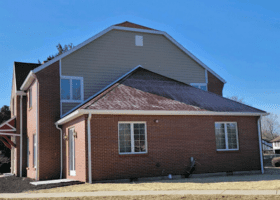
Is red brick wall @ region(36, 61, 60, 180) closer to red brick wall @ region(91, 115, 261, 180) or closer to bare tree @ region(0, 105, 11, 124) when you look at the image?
red brick wall @ region(91, 115, 261, 180)

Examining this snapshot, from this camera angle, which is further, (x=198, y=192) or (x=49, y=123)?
(x=49, y=123)

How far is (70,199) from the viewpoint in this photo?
964 cm

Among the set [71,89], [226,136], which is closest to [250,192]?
[226,136]

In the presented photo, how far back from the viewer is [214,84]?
21859 mm

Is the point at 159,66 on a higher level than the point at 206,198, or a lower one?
higher

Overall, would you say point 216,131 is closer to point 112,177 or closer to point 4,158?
point 112,177

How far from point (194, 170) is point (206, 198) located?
20.7ft

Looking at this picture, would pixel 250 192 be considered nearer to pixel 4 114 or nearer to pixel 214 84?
pixel 214 84

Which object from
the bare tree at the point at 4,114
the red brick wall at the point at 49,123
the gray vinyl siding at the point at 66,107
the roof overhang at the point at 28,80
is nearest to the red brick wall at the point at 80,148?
the red brick wall at the point at 49,123

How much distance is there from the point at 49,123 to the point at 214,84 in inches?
414

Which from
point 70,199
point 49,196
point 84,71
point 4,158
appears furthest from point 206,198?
point 4,158

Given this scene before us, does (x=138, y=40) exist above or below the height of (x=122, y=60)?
above

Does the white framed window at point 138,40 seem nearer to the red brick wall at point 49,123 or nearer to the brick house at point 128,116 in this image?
the brick house at point 128,116

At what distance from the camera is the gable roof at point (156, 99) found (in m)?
14.4
